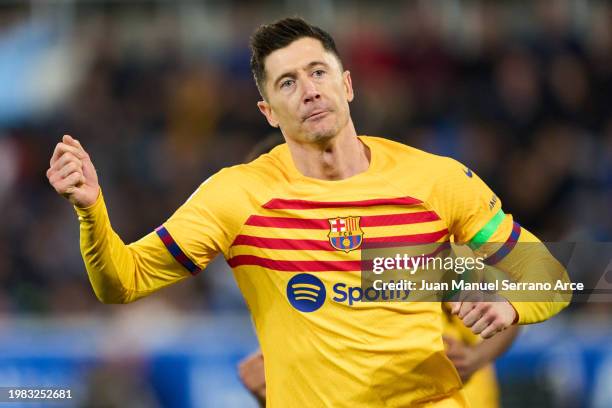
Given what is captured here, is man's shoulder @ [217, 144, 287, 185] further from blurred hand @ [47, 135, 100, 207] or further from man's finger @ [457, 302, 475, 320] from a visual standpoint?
man's finger @ [457, 302, 475, 320]

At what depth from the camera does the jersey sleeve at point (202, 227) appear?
461 centimetres

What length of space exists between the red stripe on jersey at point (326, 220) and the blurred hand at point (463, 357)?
3.27 feet

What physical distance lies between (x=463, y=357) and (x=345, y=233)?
123 centimetres

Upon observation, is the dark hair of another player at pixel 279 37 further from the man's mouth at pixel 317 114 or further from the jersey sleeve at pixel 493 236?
the jersey sleeve at pixel 493 236

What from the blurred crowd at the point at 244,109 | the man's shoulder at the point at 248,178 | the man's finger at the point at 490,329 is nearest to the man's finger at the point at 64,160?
the man's shoulder at the point at 248,178

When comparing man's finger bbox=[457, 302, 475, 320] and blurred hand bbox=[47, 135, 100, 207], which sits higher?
blurred hand bbox=[47, 135, 100, 207]

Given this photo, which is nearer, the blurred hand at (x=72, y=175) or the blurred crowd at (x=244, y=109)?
the blurred hand at (x=72, y=175)

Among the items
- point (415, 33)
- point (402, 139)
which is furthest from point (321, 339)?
point (415, 33)

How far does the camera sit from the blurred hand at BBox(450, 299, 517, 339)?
169 inches

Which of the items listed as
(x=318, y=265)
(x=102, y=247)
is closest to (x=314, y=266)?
(x=318, y=265)

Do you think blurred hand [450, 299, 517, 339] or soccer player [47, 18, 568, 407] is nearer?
blurred hand [450, 299, 517, 339]

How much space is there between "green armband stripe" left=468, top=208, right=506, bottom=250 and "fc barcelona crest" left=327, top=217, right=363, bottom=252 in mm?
438

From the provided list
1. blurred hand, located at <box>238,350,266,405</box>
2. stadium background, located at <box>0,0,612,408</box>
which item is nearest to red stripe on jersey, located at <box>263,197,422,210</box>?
blurred hand, located at <box>238,350,266,405</box>

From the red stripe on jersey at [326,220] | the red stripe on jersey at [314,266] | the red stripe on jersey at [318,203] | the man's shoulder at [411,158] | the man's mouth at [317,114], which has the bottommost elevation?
the red stripe on jersey at [314,266]
